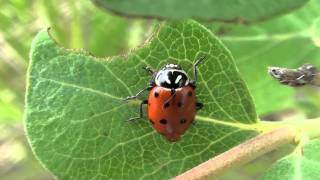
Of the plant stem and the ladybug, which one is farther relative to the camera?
the ladybug

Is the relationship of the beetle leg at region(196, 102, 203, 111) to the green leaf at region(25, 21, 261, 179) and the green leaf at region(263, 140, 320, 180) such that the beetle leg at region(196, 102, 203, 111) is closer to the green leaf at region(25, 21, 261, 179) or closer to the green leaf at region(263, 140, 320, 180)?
the green leaf at region(25, 21, 261, 179)

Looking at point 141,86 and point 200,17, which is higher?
point 141,86

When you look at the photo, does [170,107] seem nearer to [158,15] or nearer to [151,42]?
[151,42]

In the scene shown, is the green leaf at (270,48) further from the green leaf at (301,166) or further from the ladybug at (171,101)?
the green leaf at (301,166)

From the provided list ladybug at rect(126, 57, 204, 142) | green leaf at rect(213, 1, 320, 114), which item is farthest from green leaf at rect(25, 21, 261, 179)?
green leaf at rect(213, 1, 320, 114)

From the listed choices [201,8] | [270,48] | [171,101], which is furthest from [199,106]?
[201,8]

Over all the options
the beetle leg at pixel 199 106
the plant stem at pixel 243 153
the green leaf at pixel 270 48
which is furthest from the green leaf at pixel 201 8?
the green leaf at pixel 270 48

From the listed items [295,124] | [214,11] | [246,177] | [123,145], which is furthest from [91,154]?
[246,177]
